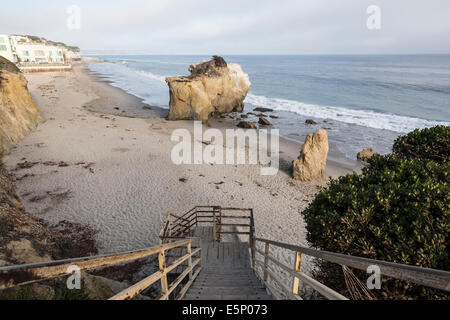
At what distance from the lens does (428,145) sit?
5930mm

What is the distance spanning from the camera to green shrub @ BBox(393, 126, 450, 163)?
226 inches

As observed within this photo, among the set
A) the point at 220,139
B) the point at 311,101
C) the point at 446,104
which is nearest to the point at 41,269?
the point at 220,139

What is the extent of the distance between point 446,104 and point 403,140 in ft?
166

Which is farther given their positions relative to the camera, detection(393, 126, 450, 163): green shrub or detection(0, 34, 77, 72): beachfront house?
detection(0, 34, 77, 72): beachfront house

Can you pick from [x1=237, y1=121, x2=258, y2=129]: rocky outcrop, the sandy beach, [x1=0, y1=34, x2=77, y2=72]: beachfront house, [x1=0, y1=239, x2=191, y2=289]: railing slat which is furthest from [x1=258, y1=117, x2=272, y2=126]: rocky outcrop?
[x1=0, y1=34, x2=77, y2=72]: beachfront house

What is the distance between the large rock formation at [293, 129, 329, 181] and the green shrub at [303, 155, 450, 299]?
38.2ft

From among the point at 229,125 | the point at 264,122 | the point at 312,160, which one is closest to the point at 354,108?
the point at 264,122

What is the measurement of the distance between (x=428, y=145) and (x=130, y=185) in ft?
48.4

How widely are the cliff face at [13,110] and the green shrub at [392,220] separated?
21835 millimetres

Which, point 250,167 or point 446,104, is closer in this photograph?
point 250,167

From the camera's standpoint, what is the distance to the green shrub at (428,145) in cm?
573

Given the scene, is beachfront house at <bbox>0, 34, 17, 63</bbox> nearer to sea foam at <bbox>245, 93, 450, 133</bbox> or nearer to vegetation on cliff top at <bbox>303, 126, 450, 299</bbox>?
sea foam at <bbox>245, 93, 450, 133</bbox>

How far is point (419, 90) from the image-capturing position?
2108 inches
